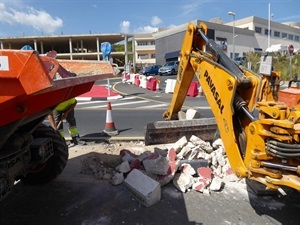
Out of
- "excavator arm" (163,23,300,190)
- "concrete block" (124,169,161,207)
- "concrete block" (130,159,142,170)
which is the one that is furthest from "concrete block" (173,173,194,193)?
"excavator arm" (163,23,300,190)

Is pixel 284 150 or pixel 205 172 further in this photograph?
pixel 205 172

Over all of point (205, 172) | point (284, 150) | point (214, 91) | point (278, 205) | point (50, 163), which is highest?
point (214, 91)

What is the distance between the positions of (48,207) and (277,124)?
118 inches

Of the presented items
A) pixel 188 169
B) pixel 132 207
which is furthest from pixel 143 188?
pixel 188 169

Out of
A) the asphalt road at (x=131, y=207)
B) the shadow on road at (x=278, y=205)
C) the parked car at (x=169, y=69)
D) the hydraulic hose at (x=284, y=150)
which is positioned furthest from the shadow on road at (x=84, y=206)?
the parked car at (x=169, y=69)

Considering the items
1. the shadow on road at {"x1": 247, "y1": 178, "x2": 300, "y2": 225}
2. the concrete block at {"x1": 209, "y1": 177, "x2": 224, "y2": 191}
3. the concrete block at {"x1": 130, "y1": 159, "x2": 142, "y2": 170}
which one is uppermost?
the concrete block at {"x1": 130, "y1": 159, "x2": 142, "y2": 170}

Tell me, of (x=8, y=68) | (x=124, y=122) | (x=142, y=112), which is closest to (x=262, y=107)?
(x=8, y=68)

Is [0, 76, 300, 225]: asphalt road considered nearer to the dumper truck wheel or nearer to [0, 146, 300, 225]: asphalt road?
[0, 146, 300, 225]: asphalt road

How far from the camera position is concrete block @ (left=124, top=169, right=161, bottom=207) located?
152 inches

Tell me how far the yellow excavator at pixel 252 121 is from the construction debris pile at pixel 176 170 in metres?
1.12

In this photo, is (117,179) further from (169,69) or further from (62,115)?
(169,69)

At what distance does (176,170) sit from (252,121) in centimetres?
178

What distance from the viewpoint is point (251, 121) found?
125 inches

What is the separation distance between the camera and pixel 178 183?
4336mm
